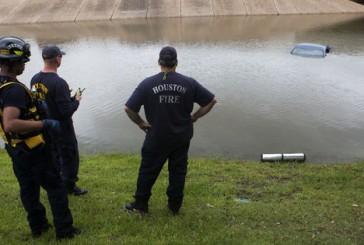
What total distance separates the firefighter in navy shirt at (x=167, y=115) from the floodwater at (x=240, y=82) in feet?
18.3

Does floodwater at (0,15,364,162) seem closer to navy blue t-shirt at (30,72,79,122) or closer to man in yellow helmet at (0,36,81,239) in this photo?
navy blue t-shirt at (30,72,79,122)

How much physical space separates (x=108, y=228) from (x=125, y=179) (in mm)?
2468

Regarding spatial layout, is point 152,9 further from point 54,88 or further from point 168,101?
point 168,101

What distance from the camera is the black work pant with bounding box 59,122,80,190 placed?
→ 18.3 feet

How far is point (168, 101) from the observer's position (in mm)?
4750

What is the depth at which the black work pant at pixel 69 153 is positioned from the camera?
5566 millimetres

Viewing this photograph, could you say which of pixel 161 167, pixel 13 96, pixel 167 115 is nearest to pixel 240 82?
pixel 161 167

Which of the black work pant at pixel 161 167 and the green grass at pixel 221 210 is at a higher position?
the black work pant at pixel 161 167

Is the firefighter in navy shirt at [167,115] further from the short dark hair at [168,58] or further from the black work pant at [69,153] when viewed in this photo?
the black work pant at [69,153]

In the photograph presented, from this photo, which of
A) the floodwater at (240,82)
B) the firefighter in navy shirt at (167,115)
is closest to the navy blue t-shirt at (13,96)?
the firefighter in navy shirt at (167,115)

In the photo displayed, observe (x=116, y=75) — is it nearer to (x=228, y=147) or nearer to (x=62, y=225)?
(x=228, y=147)

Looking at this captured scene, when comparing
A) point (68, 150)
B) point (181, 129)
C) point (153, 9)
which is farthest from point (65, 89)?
point (153, 9)

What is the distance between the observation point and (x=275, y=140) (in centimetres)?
1196

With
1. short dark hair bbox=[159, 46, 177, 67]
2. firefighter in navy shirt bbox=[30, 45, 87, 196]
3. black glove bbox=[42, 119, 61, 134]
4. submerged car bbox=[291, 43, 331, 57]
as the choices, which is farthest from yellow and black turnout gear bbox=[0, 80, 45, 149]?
submerged car bbox=[291, 43, 331, 57]
